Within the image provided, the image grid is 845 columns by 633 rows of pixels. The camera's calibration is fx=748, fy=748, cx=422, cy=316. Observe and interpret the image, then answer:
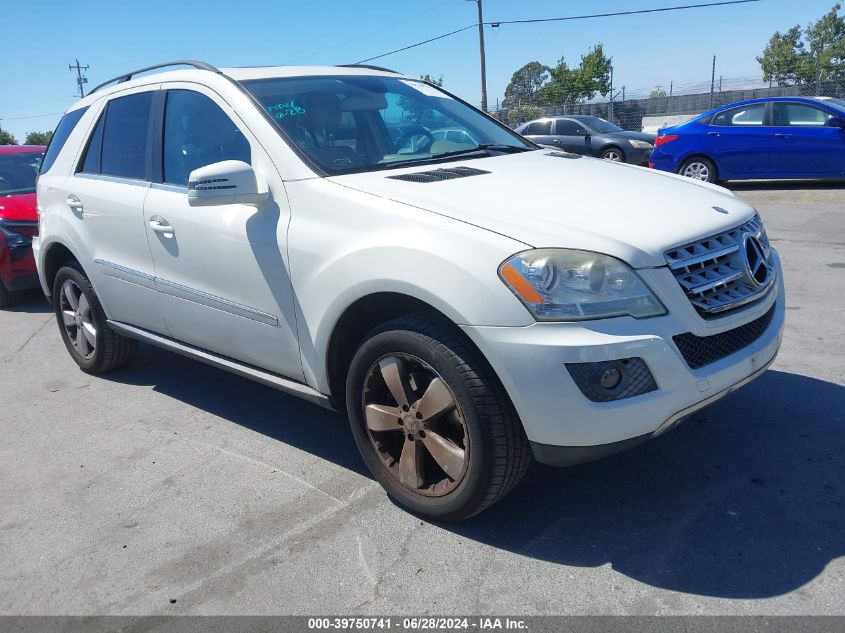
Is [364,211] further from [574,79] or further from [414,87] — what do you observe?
[574,79]

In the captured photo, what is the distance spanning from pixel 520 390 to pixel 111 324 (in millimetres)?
3106

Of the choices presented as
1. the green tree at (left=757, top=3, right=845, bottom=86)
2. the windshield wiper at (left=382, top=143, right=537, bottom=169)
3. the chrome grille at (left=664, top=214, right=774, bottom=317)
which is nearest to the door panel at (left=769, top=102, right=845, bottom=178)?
the windshield wiper at (left=382, top=143, right=537, bottom=169)

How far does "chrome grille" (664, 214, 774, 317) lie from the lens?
2652 millimetres

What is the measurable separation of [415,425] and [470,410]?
344 millimetres

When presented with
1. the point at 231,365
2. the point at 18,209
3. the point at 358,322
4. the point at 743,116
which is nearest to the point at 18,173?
the point at 18,209

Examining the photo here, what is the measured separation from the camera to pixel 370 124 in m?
3.79

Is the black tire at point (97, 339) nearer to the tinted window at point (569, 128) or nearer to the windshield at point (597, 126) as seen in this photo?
the tinted window at point (569, 128)

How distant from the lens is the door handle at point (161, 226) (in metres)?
3.80

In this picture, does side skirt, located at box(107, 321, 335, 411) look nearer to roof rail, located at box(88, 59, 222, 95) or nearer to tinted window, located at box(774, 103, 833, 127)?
roof rail, located at box(88, 59, 222, 95)

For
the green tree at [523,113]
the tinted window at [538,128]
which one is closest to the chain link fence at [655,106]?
the green tree at [523,113]

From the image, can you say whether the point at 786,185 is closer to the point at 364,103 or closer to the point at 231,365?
the point at 364,103

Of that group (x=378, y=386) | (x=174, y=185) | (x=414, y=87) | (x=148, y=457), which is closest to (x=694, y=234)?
(x=378, y=386)

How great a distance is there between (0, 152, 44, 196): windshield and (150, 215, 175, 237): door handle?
5.31 meters

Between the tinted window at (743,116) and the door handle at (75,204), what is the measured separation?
10.6 meters
